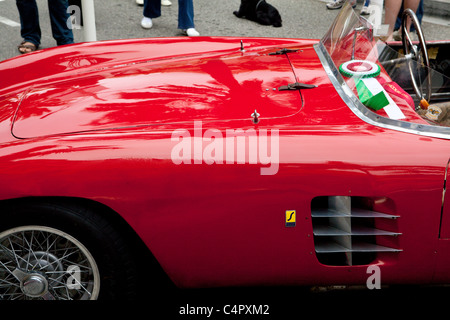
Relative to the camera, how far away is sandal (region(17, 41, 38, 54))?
5.21 meters

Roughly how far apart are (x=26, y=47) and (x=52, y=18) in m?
0.36

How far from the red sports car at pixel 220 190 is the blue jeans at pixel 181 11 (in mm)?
3803

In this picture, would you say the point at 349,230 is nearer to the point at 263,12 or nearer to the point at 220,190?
the point at 220,190

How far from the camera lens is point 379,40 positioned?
112 inches

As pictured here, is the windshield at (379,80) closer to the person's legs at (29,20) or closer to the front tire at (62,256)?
the front tire at (62,256)

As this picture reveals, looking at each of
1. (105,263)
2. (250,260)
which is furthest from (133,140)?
(250,260)

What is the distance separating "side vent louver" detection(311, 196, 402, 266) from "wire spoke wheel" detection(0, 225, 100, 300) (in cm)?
85

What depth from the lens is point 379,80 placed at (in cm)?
246

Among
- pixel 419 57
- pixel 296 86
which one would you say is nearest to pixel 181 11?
pixel 419 57

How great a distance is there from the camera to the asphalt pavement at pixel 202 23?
6066 millimetres

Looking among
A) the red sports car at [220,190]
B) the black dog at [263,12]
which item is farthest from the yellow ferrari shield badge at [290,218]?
the black dog at [263,12]

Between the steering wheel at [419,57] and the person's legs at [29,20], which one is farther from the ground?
the steering wheel at [419,57]

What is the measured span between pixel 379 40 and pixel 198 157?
137 cm
